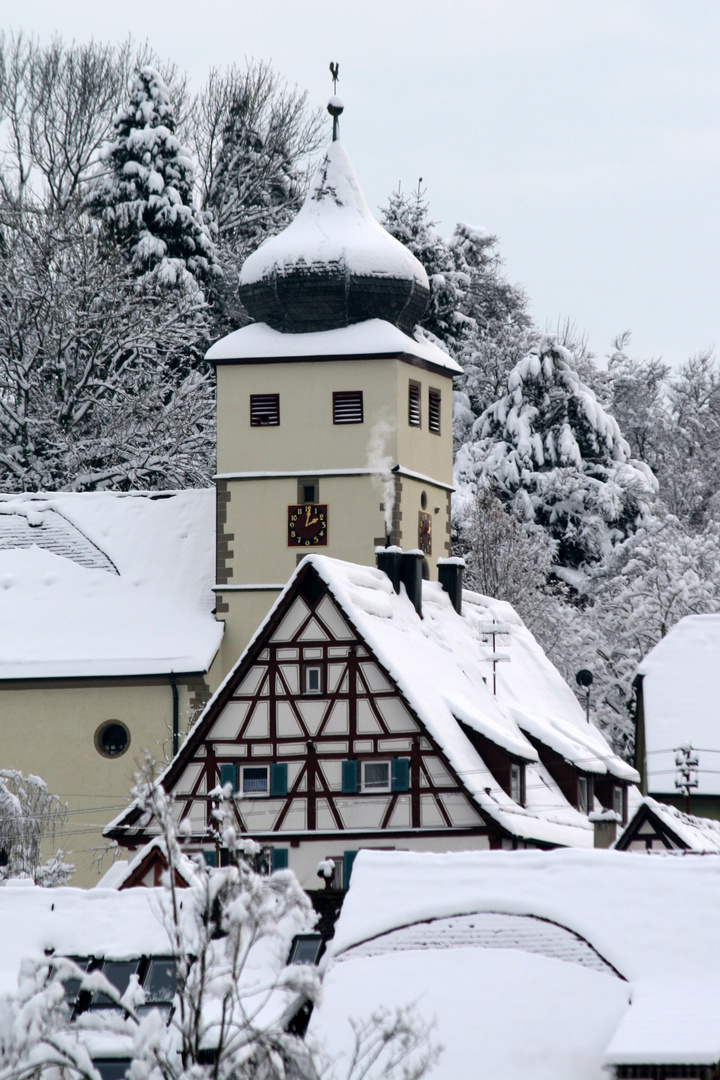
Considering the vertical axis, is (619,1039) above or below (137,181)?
below

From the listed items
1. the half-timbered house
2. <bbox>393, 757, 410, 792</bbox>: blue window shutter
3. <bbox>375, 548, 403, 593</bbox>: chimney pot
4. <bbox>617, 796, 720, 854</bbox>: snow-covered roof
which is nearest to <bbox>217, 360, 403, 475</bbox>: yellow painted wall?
<bbox>375, 548, 403, 593</bbox>: chimney pot

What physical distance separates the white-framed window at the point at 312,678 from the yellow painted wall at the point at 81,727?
7.58 meters

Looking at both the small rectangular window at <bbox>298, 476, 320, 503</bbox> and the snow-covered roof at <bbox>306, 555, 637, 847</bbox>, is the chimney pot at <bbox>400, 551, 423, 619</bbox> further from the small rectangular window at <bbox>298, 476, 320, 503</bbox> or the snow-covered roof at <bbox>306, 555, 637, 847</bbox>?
the small rectangular window at <bbox>298, 476, 320, 503</bbox>

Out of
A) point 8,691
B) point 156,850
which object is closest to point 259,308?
point 8,691

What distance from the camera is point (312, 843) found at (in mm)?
36062

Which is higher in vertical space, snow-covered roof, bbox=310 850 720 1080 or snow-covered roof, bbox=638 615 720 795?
snow-covered roof, bbox=638 615 720 795

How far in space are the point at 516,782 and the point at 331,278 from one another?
12.8 meters

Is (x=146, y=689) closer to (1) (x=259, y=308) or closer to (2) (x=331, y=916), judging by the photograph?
(1) (x=259, y=308)

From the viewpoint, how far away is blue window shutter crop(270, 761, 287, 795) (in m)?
36.4

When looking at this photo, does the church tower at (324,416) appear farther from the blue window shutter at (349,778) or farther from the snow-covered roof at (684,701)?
the blue window shutter at (349,778)

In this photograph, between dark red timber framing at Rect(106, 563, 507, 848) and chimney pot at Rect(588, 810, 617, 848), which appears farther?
dark red timber framing at Rect(106, 563, 507, 848)

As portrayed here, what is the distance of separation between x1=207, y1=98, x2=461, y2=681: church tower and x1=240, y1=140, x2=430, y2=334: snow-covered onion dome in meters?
0.03

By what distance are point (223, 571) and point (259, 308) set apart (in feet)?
16.8

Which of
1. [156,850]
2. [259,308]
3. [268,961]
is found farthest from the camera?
[259,308]
